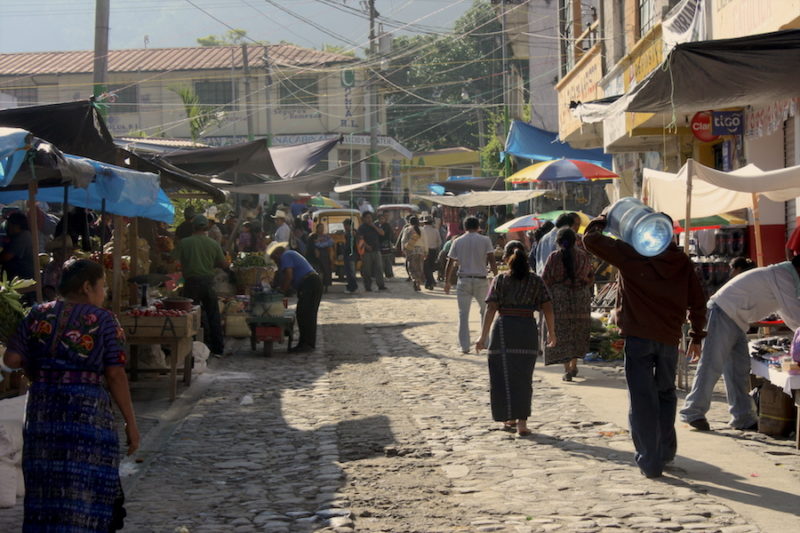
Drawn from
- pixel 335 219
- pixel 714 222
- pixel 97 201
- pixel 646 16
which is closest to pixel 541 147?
pixel 335 219

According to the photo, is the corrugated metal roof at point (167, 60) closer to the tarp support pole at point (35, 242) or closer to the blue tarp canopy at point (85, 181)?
the blue tarp canopy at point (85, 181)

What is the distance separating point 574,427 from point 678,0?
10.4m

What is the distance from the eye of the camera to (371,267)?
26938 mm

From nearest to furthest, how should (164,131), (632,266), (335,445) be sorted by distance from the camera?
(632,266), (335,445), (164,131)

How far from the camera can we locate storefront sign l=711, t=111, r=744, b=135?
1513 centimetres

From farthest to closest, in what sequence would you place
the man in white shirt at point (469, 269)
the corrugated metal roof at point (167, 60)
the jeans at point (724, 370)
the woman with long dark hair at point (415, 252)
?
1. the corrugated metal roof at point (167, 60)
2. the woman with long dark hair at point (415, 252)
3. the man in white shirt at point (469, 269)
4. the jeans at point (724, 370)

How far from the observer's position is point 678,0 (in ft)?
57.6

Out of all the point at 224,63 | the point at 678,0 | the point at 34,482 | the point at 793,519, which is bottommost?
the point at 793,519

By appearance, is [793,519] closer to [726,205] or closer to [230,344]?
[726,205]

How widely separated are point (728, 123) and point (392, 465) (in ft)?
30.2

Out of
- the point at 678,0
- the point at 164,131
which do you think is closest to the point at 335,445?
the point at 678,0

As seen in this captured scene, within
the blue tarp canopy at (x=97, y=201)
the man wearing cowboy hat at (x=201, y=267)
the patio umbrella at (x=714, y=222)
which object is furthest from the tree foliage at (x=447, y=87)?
the blue tarp canopy at (x=97, y=201)

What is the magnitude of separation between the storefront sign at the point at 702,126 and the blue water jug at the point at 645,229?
8365 mm

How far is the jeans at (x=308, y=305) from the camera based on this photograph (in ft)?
50.4
